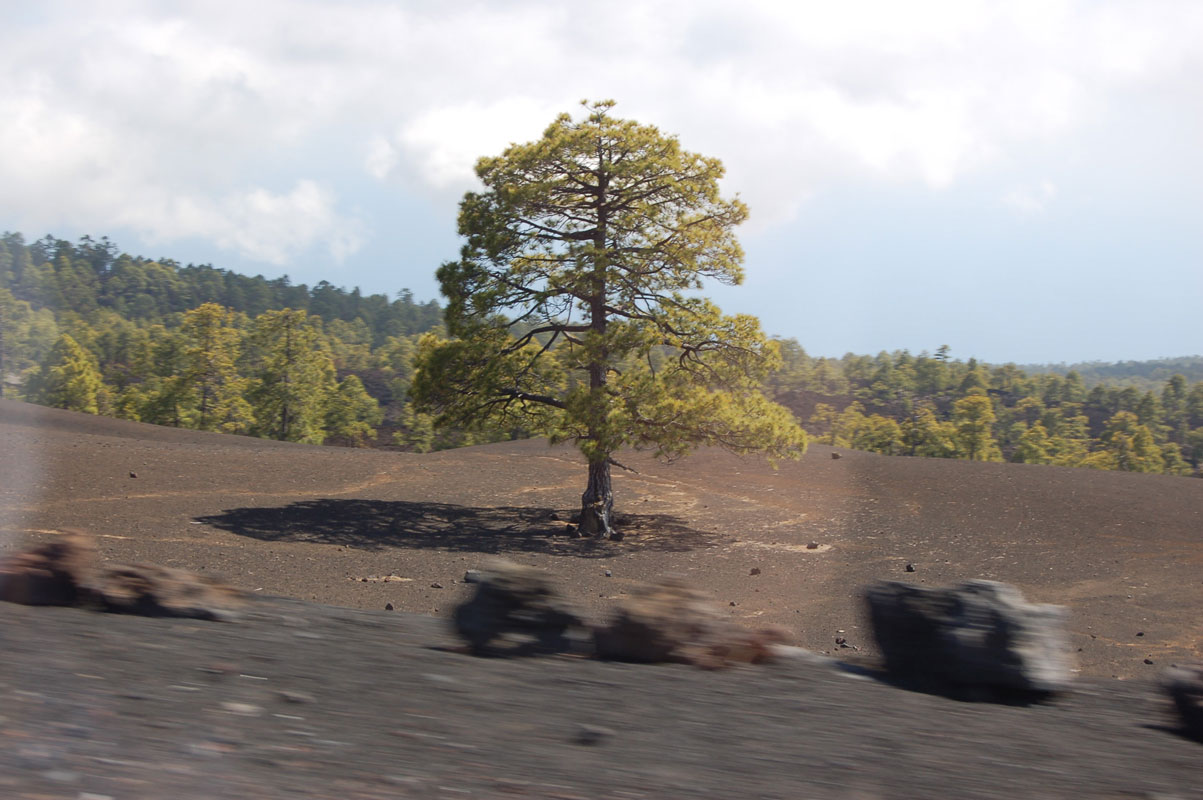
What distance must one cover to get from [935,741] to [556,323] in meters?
11.2

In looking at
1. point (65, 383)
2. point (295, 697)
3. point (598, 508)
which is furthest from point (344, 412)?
point (295, 697)

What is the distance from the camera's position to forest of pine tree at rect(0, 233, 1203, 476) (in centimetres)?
3484

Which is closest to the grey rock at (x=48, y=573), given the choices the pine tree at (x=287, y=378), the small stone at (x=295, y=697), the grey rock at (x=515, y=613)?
the small stone at (x=295, y=697)

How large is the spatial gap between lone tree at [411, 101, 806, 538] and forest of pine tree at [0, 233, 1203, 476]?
1092mm

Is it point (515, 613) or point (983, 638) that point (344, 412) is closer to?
point (515, 613)

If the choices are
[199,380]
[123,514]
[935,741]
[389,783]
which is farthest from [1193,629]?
[199,380]

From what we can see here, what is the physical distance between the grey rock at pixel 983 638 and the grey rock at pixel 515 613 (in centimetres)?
154

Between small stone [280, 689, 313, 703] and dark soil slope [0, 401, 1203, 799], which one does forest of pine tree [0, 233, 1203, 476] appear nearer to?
dark soil slope [0, 401, 1203, 799]

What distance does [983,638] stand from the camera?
147 inches

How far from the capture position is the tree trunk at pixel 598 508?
1409 centimetres

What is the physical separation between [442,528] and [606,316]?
439 centimetres

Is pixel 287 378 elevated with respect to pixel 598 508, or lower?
elevated

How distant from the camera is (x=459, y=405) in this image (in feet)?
47.6

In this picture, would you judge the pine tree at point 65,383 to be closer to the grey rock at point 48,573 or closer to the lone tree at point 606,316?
the lone tree at point 606,316
